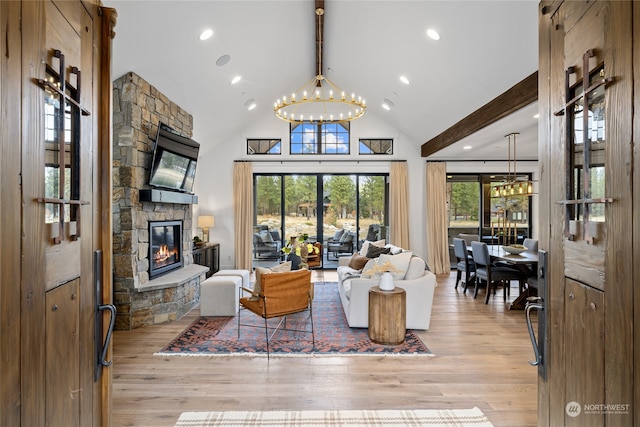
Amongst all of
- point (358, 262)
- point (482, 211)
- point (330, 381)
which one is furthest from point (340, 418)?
point (482, 211)

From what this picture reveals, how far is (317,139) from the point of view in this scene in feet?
26.8

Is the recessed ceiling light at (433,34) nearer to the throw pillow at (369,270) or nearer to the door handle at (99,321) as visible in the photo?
the throw pillow at (369,270)

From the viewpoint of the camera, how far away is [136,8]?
324 cm

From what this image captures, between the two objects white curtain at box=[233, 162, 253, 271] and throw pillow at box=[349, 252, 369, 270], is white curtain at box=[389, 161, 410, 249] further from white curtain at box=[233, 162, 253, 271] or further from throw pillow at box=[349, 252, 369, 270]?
white curtain at box=[233, 162, 253, 271]

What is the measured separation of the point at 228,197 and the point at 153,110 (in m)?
3.43

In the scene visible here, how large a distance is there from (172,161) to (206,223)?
252 centimetres

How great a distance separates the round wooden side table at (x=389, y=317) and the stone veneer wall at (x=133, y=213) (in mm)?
2611

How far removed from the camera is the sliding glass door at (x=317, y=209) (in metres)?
8.18

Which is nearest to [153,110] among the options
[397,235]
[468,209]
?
[397,235]

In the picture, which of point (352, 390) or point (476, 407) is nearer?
point (476, 407)

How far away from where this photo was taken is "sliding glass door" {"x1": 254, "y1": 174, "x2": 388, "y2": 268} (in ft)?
26.8

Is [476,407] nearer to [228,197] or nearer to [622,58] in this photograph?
[622,58]

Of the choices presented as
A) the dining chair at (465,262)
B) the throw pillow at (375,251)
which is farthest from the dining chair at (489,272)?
the throw pillow at (375,251)

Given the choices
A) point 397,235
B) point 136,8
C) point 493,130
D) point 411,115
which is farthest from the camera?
point 397,235
